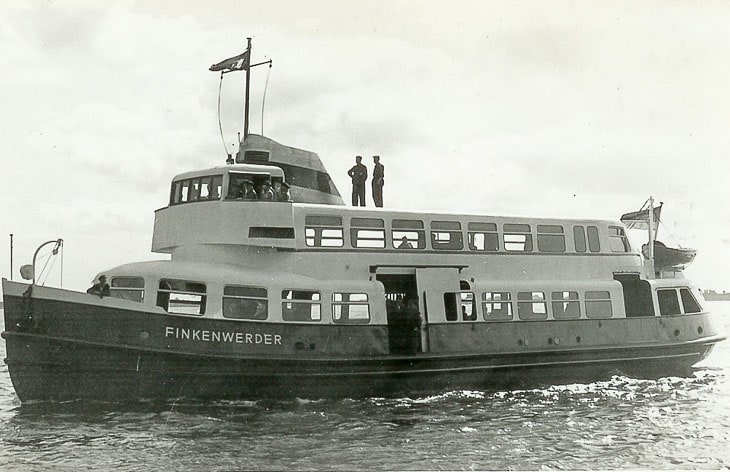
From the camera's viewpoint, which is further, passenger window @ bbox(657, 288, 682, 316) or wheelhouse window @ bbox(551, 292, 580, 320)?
passenger window @ bbox(657, 288, 682, 316)

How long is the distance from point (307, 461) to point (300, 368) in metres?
3.47

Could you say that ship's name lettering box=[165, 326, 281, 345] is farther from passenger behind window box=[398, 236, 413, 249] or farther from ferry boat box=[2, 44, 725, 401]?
passenger behind window box=[398, 236, 413, 249]

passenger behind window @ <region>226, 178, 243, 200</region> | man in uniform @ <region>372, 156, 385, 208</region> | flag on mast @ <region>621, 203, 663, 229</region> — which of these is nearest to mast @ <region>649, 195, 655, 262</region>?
flag on mast @ <region>621, 203, 663, 229</region>

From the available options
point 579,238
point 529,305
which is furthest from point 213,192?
point 579,238

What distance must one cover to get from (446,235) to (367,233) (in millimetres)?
1979

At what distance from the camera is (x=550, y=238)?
17.6m

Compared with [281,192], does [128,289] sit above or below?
below

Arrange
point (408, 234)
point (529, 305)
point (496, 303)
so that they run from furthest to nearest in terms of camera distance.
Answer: point (529, 305) < point (496, 303) < point (408, 234)

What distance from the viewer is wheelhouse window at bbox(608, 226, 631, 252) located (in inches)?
726

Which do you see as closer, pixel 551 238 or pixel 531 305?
pixel 531 305

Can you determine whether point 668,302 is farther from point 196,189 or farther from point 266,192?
point 196,189

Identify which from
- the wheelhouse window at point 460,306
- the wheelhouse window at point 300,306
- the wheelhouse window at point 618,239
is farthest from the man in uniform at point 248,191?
the wheelhouse window at point 618,239

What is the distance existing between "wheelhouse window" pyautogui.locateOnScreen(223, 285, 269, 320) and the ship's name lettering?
475 millimetres

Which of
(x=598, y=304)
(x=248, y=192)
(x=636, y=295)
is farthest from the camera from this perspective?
(x=636, y=295)
